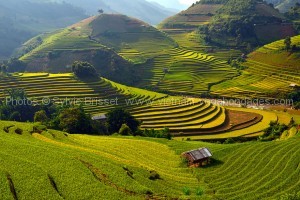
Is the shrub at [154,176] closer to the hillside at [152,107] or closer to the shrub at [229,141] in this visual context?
the shrub at [229,141]

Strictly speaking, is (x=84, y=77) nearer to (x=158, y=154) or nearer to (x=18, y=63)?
(x=18, y=63)

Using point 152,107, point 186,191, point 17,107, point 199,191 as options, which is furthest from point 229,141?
point 17,107

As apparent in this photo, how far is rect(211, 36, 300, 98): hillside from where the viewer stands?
3123 inches

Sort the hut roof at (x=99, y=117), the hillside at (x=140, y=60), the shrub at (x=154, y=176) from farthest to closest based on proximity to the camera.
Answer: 1. the hillside at (x=140, y=60)
2. the hut roof at (x=99, y=117)
3. the shrub at (x=154, y=176)

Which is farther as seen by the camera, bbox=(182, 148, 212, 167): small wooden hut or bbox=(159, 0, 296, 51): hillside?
bbox=(159, 0, 296, 51): hillside

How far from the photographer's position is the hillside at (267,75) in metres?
79.3

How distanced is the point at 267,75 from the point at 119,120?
51830 millimetres

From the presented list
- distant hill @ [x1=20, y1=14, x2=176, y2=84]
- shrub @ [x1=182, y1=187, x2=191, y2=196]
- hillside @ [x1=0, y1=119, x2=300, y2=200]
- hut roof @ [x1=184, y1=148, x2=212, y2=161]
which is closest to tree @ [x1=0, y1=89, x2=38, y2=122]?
hillside @ [x1=0, y1=119, x2=300, y2=200]

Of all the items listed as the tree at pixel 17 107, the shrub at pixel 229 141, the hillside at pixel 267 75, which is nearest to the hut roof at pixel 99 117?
the tree at pixel 17 107

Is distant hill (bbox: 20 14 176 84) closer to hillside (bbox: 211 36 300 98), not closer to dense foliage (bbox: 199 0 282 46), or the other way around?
dense foliage (bbox: 199 0 282 46)

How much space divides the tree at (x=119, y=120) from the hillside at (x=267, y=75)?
3594cm

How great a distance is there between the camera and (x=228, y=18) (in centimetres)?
13000

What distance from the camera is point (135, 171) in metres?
24.0

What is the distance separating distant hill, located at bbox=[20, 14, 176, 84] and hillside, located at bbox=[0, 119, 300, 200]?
6609 centimetres
